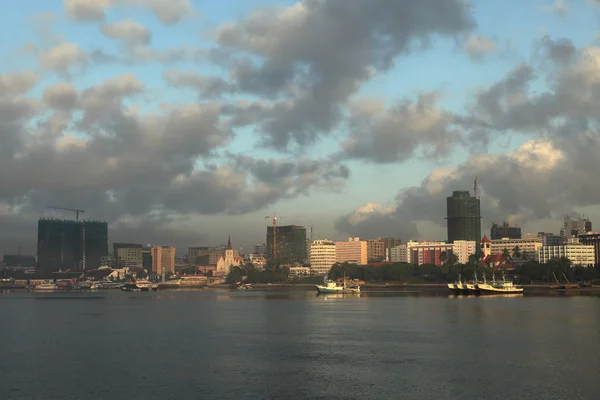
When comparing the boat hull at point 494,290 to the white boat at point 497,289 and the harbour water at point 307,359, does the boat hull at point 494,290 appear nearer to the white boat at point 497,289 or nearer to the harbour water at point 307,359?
the white boat at point 497,289

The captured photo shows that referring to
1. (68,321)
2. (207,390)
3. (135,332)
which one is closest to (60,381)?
(207,390)

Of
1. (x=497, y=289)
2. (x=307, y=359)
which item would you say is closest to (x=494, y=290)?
(x=497, y=289)

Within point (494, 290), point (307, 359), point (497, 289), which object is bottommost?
point (494, 290)

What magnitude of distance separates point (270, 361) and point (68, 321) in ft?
158

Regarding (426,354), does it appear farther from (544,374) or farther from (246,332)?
(246,332)

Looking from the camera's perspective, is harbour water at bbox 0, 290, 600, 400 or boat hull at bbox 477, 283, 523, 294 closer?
harbour water at bbox 0, 290, 600, 400

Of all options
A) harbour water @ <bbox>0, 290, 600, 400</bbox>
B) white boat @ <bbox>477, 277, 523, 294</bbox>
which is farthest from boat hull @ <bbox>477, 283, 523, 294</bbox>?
harbour water @ <bbox>0, 290, 600, 400</bbox>

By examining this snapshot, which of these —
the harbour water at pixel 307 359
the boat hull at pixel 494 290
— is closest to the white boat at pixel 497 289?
the boat hull at pixel 494 290

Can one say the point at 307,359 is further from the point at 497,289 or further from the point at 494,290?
the point at 497,289

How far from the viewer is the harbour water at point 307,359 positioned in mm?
40875

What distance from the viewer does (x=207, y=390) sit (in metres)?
41.0

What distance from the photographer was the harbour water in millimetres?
40875

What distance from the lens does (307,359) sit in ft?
172

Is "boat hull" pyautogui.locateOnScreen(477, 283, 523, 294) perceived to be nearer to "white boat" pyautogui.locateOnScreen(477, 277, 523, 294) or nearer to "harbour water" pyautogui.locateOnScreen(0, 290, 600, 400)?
"white boat" pyautogui.locateOnScreen(477, 277, 523, 294)
